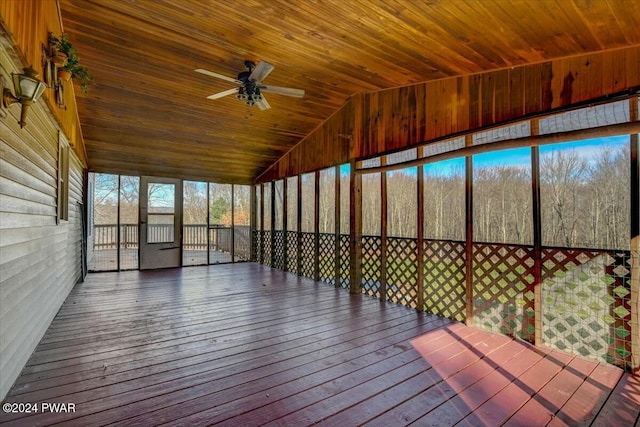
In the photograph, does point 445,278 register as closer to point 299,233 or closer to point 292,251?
point 299,233

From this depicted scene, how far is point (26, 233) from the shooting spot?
2482mm

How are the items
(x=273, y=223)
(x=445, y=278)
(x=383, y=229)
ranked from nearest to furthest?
1. (x=445, y=278)
2. (x=383, y=229)
3. (x=273, y=223)

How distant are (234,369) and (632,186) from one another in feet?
12.2

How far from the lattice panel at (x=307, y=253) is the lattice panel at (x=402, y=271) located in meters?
2.24

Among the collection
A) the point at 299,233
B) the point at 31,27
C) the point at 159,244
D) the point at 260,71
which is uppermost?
the point at 260,71

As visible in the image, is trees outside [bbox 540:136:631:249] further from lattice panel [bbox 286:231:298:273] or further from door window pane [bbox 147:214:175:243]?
door window pane [bbox 147:214:175:243]

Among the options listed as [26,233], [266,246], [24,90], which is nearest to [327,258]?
[266,246]

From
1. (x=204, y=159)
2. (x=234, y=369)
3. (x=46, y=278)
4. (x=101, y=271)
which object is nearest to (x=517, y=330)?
(x=234, y=369)

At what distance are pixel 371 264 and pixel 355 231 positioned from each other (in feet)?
2.05

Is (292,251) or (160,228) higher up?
(160,228)

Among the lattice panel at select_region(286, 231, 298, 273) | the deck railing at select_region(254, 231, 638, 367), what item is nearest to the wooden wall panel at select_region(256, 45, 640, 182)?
the deck railing at select_region(254, 231, 638, 367)

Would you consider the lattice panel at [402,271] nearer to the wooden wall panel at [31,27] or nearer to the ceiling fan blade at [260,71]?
the ceiling fan blade at [260,71]

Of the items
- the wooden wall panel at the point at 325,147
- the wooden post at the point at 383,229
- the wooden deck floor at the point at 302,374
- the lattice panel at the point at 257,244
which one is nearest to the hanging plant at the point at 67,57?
the wooden deck floor at the point at 302,374

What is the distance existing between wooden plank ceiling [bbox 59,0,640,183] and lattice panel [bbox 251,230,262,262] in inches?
133
